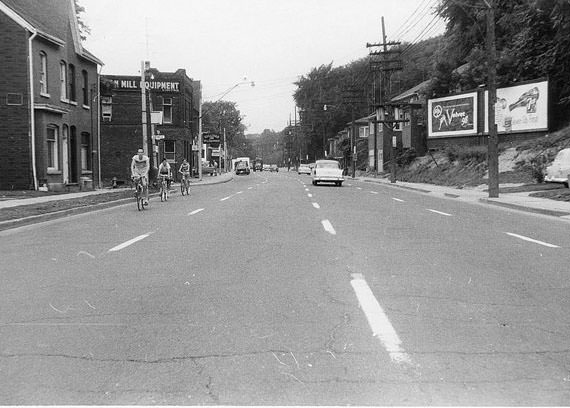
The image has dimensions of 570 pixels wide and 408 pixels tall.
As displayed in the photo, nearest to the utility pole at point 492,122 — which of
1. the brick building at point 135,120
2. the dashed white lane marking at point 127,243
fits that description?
the dashed white lane marking at point 127,243

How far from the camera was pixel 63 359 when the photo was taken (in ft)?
14.9

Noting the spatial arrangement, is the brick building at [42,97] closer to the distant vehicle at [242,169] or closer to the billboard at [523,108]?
the billboard at [523,108]

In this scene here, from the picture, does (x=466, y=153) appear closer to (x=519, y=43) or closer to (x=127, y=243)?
(x=519, y=43)

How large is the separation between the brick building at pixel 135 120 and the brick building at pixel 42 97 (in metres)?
13.8

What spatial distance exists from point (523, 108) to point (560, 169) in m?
12.1

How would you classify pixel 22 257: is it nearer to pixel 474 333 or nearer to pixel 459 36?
pixel 474 333

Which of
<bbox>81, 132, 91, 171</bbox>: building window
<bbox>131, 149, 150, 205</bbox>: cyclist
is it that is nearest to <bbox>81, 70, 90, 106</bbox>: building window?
<bbox>81, 132, 91, 171</bbox>: building window

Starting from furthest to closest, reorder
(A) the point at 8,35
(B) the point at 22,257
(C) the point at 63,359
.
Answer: (A) the point at 8,35 → (B) the point at 22,257 → (C) the point at 63,359

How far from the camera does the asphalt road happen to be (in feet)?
13.1

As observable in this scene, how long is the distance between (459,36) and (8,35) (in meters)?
36.3

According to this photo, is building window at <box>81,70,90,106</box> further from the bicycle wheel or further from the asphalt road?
the asphalt road

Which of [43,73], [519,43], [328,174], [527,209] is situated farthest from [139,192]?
[519,43]

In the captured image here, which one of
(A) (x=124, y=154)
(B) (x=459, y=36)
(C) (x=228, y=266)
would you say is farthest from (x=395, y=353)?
(B) (x=459, y=36)

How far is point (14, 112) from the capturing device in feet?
80.4
